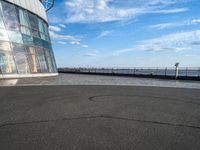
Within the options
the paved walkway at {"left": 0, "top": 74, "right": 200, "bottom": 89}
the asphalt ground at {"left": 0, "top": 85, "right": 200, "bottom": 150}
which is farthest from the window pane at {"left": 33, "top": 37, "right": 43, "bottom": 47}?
the asphalt ground at {"left": 0, "top": 85, "right": 200, "bottom": 150}

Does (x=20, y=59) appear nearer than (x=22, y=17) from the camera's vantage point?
Yes

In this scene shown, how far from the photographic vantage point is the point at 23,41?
20375 millimetres

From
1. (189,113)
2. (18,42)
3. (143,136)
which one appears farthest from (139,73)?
(143,136)

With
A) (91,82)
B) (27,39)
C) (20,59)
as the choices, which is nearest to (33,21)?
(27,39)

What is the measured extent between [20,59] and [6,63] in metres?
1.75

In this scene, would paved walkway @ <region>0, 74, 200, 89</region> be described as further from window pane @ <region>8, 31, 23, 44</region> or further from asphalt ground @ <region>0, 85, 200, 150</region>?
asphalt ground @ <region>0, 85, 200, 150</region>

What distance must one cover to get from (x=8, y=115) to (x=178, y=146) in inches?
178

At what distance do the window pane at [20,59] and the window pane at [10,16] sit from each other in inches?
79.1

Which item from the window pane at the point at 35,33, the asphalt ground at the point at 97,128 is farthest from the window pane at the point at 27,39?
the asphalt ground at the point at 97,128

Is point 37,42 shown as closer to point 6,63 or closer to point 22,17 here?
point 22,17

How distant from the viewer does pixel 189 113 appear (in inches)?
244

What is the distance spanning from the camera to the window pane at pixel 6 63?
56.0ft

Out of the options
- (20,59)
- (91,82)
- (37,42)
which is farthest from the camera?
(37,42)

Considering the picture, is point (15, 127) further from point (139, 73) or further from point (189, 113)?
point (139, 73)
